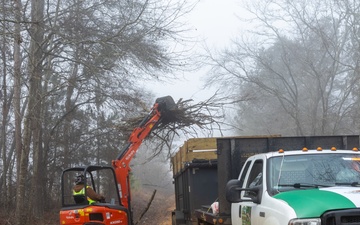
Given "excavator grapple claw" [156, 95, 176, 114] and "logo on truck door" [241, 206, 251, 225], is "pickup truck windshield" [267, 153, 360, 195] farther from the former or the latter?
"excavator grapple claw" [156, 95, 176, 114]

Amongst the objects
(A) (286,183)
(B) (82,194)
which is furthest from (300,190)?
(B) (82,194)

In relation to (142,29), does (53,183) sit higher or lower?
lower

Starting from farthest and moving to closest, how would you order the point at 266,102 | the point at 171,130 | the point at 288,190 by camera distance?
the point at 266,102, the point at 171,130, the point at 288,190

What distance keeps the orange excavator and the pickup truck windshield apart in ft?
18.0

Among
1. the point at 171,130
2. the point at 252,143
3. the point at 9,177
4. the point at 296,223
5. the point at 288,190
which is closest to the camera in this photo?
the point at 296,223

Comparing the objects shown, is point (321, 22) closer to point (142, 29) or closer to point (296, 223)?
point (142, 29)

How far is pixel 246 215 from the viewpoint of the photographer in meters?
7.70

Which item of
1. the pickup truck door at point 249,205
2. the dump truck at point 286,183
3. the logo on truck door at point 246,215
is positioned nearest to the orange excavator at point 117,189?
the dump truck at point 286,183

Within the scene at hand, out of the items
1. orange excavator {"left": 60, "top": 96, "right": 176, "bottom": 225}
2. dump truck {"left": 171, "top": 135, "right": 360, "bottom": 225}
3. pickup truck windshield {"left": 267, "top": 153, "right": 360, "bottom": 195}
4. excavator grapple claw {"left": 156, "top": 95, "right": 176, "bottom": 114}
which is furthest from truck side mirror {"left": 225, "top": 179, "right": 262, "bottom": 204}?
excavator grapple claw {"left": 156, "top": 95, "right": 176, "bottom": 114}

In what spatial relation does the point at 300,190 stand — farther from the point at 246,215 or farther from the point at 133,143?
the point at 133,143

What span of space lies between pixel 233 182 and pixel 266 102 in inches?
1115

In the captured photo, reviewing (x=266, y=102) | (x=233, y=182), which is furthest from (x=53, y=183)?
(x=233, y=182)

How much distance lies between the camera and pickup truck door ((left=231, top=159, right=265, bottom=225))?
23.5 ft

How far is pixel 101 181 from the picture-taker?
32.2m
